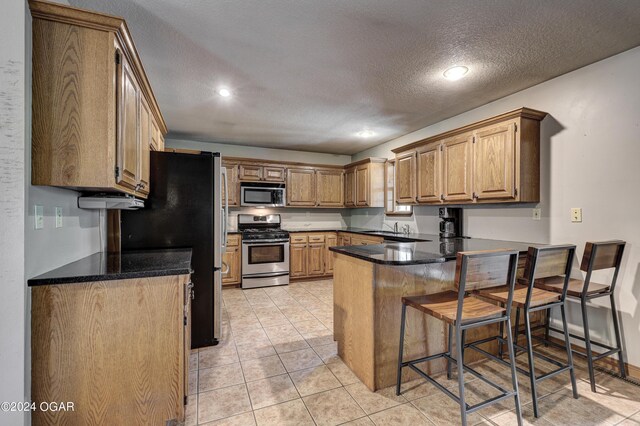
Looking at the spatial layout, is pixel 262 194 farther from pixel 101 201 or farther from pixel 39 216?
pixel 39 216

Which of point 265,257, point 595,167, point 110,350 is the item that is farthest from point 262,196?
point 595,167

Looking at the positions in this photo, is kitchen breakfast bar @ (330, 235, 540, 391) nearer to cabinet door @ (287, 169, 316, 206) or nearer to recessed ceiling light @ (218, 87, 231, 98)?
recessed ceiling light @ (218, 87, 231, 98)

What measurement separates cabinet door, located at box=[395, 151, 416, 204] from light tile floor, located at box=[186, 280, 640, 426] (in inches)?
85.3

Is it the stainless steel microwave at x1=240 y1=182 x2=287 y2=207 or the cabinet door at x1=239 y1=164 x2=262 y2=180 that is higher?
the cabinet door at x1=239 y1=164 x2=262 y2=180

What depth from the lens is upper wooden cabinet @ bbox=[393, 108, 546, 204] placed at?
2.74m

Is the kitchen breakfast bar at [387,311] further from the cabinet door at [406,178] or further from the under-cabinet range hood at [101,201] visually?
the cabinet door at [406,178]

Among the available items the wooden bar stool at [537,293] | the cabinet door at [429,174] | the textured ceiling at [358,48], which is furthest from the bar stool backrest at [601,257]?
the cabinet door at [429,174]

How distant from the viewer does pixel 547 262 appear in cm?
186

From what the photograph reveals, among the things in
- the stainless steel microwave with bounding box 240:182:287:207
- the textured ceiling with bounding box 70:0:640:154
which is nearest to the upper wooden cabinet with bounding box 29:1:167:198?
the textured ceiling with bounding box 70:0:640:154

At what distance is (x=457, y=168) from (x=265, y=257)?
3.10 meters

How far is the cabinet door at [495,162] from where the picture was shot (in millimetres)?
2758

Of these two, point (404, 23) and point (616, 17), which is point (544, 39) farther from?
point (404, 23)

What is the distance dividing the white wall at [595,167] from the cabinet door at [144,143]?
3.43 m

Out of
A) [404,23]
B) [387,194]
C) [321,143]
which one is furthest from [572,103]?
[321,143]
